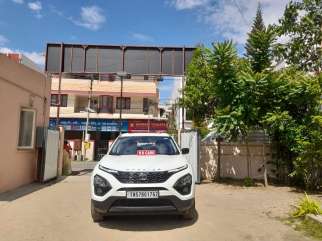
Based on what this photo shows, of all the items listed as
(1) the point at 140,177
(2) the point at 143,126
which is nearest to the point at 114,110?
(2) the point at 143,126

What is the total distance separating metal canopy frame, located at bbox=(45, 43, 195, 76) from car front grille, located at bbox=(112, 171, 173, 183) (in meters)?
18.7

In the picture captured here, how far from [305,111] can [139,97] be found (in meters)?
27.1

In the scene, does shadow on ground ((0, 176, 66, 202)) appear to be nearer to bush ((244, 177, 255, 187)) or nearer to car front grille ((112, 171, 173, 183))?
car front grille ((112, 171, 173, 183))

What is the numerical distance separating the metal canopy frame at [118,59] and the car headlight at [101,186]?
18.6 metres

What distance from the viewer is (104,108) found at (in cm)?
3900

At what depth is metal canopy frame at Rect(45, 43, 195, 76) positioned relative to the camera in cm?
2464

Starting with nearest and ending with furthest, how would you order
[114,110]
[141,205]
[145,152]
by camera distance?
[141,205] → [145,152] → [114,110]

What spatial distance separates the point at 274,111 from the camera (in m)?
12.5

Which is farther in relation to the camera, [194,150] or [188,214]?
[194,150]

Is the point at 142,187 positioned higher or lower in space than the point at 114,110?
lower

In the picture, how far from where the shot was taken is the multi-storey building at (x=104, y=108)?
3769 centimetres

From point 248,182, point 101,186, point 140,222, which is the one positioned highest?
point 101,186

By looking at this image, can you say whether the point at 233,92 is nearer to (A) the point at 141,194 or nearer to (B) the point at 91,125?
(A) the point at 141,194

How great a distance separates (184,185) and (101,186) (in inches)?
56.6
